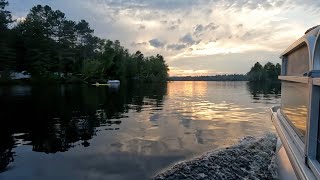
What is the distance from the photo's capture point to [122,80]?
9606 cm

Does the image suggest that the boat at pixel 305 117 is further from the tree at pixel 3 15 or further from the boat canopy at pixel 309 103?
the tree at pixel 3 15

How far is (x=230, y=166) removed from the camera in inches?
295

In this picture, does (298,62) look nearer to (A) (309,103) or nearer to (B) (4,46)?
(A) (309,103)

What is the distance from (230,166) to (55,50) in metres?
75.9

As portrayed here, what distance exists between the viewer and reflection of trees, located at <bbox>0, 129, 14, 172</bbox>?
8.15 meters

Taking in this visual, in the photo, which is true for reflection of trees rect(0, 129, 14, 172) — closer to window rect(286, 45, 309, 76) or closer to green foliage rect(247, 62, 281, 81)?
window rect(286, 45, 309, 76)

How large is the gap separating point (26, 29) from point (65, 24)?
12316 mm

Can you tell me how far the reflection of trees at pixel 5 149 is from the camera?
8148mm

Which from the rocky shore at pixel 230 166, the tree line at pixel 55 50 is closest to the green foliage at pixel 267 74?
the tree line at pixel 55 50

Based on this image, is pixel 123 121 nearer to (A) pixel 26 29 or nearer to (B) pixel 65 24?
(A) pixel 26 29

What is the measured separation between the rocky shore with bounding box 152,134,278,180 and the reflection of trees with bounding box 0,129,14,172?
398cm

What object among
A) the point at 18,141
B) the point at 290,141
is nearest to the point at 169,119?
the point at 18,141

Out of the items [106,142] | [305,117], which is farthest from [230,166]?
[106,142]

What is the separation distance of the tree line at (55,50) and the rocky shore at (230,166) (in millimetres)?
54657
